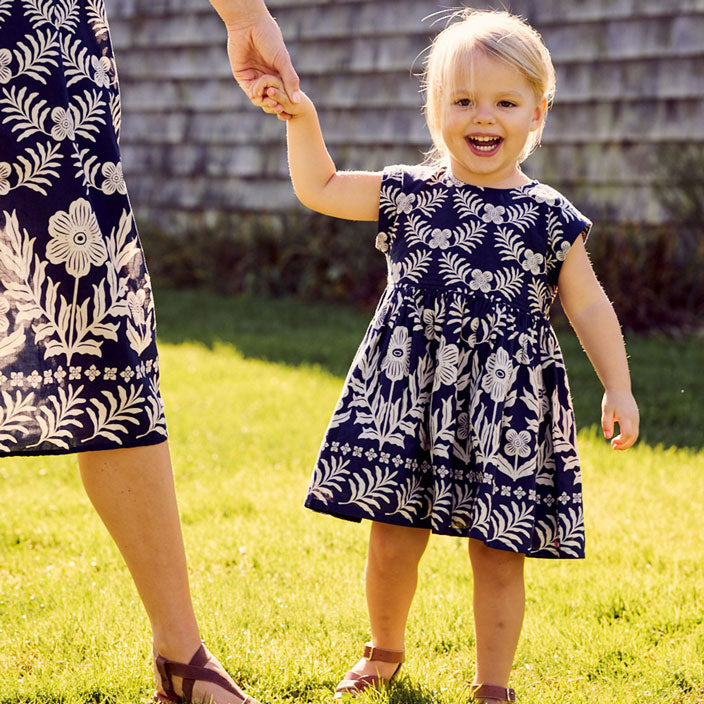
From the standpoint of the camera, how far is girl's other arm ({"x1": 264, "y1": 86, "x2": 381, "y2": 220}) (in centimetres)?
200

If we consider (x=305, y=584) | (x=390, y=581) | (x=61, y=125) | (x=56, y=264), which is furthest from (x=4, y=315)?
(x=305, y=584)

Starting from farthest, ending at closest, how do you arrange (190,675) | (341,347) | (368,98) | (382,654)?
(368,98), (341,347), (382,654), (190,675)

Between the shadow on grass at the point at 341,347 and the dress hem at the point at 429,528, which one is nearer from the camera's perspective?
the dress hem at the point at 429,528

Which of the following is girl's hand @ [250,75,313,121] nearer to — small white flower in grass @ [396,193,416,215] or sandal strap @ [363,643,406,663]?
small white flower in grass @ [396,193,416,215]

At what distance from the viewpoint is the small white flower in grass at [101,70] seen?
175 centimetres

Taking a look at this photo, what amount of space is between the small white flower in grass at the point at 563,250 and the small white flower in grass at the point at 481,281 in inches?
5.3

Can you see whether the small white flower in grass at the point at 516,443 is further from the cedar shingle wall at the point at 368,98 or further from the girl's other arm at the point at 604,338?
the cedar shingle wall at the point at 368,98

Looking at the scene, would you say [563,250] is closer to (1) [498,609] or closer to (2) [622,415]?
Answer: (2) [622,415]

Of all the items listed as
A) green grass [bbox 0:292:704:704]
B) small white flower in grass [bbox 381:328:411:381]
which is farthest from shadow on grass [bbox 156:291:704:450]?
small white flower in grass [bbox 381:328:411:381]

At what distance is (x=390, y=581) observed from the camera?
79.1 inches

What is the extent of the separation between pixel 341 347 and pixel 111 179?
3.54 meters

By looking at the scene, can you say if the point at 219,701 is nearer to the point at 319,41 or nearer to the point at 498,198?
the point at 498,198

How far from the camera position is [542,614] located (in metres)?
2.39

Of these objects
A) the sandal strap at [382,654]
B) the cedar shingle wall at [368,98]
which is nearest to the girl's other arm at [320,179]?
the sandal strap at [382,654]
